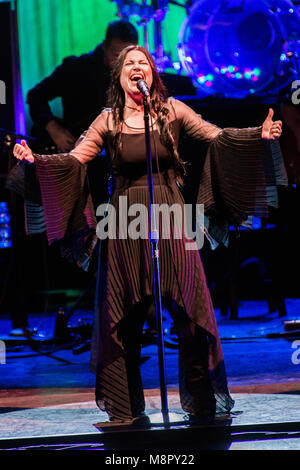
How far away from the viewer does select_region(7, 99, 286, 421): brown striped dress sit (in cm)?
284

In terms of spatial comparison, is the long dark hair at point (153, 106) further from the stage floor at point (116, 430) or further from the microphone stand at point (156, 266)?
the stage floor at point (116, 430)

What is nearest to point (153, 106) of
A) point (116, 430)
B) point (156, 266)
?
point (156, 266)

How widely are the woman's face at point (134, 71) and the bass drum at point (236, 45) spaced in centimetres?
206

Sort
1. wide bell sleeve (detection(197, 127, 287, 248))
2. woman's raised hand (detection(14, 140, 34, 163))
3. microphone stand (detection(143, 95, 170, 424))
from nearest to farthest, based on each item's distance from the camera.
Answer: microphone stand (detection(143, 95, 170, 424)) → woman's raised hand (detection(14, 140, 34, 163)) → wide bell sleeve (detection(197, 127, 287, 248))

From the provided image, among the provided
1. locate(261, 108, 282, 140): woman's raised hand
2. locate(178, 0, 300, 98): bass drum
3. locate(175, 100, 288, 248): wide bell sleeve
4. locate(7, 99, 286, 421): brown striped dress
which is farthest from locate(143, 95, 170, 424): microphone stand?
locate(178, 0, 300, 98): bass drum

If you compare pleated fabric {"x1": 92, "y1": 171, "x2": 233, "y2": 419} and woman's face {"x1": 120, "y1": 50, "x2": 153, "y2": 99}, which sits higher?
woman's face {"x1": 120, "y1": 50, "x2": 153, "y2": 99}

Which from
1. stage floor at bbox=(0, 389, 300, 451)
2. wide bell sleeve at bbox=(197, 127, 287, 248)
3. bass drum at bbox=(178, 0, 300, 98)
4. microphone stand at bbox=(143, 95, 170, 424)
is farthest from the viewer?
bass drum at bbox=(178, 0, 300, 98)

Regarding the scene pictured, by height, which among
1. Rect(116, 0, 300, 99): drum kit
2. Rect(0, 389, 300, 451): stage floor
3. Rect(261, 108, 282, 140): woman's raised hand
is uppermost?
Rect(116, 0, 300, 99): drum kit

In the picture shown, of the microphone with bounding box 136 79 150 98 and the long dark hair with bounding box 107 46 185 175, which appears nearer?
the microphone with bounding box 136 79 150 98

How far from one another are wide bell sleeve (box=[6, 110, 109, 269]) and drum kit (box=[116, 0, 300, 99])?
7.09 feet

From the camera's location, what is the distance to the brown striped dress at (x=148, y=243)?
2838mm

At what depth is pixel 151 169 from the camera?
2.65 metres

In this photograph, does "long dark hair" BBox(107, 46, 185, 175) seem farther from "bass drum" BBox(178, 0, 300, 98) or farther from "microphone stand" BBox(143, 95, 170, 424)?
"bass drum" BBox(178, 0, 300, 98)
